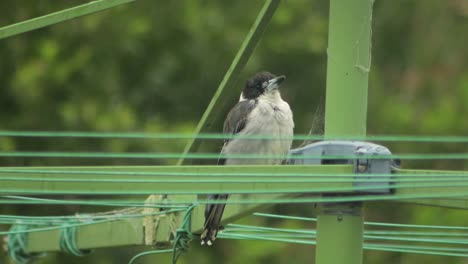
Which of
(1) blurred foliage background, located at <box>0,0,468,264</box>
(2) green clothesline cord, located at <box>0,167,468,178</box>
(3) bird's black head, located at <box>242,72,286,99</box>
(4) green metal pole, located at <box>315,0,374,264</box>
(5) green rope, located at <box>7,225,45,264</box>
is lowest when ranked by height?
(5) green rope, located at <box>7,225,45,264</box>

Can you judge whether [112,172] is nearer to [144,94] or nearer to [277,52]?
[144,94]

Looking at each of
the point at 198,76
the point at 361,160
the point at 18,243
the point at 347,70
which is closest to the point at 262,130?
the point at 18,243

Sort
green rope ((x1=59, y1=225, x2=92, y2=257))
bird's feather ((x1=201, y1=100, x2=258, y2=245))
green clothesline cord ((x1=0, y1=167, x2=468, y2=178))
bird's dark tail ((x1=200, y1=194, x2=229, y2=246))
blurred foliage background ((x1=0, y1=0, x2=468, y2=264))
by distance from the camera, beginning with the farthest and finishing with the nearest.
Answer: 1. blurred foliage background ((x1=0, y1=0, x2=468, y2=264))
2. green rope ((x1=59, y1=225, x2=92, y2=257))
3. bird's feather ((x1=201, y1=100, x2=258, y2=245))
4. bird's dark tail ((x1=200, y1=194, x2=229, y2=246))
5. green clothesline cord ((x1=0, y1=167, x2=468, y2=178))

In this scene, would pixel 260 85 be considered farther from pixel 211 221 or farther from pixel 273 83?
pixel 211 221

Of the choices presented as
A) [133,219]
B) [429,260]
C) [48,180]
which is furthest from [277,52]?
[48,180]

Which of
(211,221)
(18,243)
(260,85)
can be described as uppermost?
(260,85)

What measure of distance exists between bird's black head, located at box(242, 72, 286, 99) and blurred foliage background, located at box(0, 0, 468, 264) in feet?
11.1

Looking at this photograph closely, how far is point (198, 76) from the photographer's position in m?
14.2

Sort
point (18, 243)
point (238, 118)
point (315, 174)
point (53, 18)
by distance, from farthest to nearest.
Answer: point (238, 118), point (18, 243), point (53, 18), point (315, 174)

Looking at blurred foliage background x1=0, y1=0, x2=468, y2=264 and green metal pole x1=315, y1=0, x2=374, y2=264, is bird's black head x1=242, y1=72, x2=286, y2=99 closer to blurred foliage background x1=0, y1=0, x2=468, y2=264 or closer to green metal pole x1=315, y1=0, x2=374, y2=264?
green metal pole x1=315, y1=0, x2=374, y2=264

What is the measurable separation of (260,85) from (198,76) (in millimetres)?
6199

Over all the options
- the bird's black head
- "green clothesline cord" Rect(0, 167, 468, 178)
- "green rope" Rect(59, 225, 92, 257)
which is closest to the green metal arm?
"green clothesline cord" Rect(0, 167, 468, 178)

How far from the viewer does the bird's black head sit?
315 inches

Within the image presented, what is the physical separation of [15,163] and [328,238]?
7.14 metres
